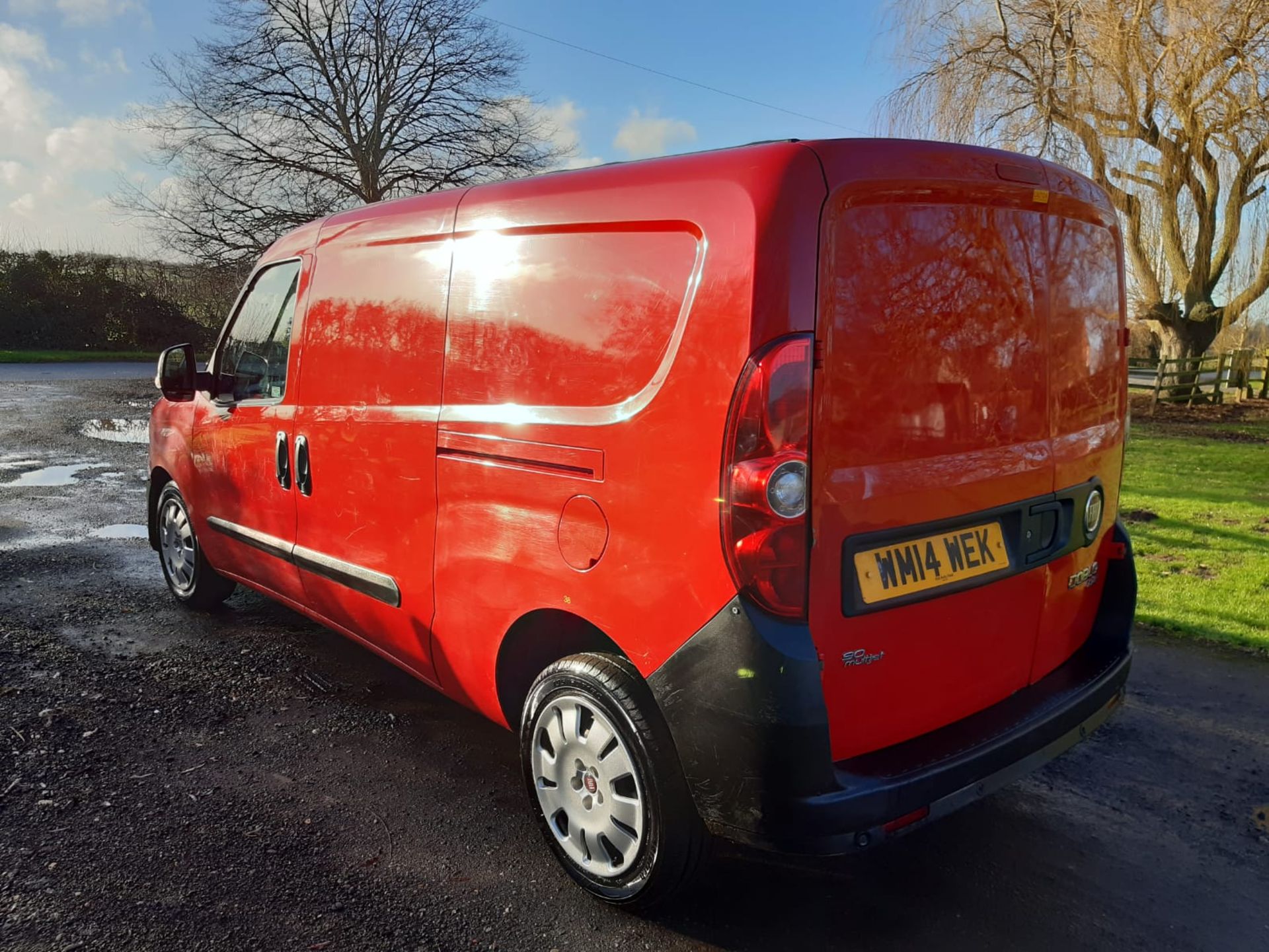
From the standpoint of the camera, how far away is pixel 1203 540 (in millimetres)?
6793

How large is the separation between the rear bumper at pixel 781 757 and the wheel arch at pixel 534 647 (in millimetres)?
345

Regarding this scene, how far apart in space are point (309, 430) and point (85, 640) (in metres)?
1.93

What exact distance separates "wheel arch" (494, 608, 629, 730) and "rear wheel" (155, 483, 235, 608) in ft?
8.48

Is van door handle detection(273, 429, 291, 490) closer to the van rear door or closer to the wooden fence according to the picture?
the van rear door

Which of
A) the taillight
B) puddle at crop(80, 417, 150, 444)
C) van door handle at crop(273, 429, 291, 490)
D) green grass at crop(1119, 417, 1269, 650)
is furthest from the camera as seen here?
puddle at crop(80, 417, 150, 444)

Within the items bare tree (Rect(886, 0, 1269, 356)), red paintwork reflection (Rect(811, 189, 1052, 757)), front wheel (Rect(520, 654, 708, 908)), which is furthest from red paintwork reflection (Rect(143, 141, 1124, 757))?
bare tree (Rect(886, 0, 1269, 356))

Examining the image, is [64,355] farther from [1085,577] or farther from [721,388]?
[1085,577]

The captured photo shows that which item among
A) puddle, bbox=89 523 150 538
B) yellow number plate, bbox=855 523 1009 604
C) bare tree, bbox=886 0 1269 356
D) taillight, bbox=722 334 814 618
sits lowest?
puddle, bbox=89 523 150 538

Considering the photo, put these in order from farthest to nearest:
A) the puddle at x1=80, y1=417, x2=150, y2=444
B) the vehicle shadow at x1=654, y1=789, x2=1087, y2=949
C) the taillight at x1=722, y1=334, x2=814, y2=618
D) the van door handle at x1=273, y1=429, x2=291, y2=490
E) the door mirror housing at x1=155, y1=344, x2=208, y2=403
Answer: the puddle at x1=80, y1=417, x2=150, y2=444 → the door mirror housing at x1=155, y1=344, x2=208, y2=403 → the van door handle at x1=273, y1=429, x2=291, y2=490 → the vehicle shadow at x1=654, y1=789, x2=1087, y2=949 → the taillight at x1=722, y1=334, x2=814, y2=618

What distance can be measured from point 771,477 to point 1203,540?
6026 mm

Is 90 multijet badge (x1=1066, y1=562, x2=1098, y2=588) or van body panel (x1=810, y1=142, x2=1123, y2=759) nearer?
van body panel (x1=810, y1=142, x2=1123, y2=759)

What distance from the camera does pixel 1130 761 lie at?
11.4 ft

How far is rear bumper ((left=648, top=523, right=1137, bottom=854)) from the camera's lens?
85.4 inches

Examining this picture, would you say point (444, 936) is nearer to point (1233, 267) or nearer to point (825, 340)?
point (825, 340)
